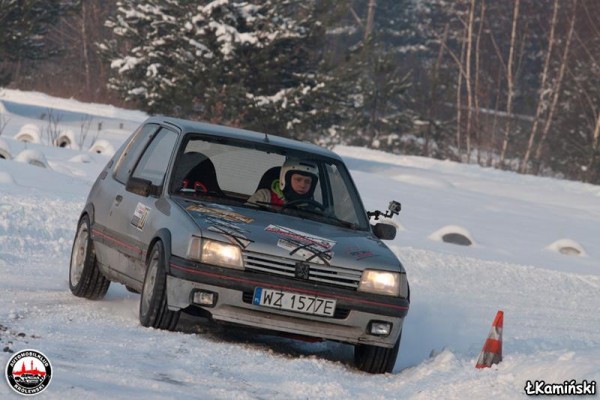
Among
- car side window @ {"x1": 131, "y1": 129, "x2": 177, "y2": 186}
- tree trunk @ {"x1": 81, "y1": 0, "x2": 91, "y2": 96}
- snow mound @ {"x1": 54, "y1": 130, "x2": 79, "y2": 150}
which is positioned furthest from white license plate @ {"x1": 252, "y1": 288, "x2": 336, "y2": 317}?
tree trunk @ {"x1": 81, "y1": 0, "x2": 91, "y2": 96}

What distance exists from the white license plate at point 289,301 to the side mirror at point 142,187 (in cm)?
150

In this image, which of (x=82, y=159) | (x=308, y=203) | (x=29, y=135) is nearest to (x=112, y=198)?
(x=308, y=203)

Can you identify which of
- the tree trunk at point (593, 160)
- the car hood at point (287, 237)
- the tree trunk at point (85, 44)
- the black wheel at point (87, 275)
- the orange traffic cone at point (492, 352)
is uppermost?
the tree trunk at point (85, 44)

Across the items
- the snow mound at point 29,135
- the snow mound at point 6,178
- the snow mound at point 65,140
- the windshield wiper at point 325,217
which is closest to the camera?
the windshield wiper at point 325,217

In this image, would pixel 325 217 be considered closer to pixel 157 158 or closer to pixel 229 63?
pixel 157 158

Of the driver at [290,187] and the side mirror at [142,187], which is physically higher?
the driver at [290,187]

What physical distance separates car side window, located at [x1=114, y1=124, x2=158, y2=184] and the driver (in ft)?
4.30

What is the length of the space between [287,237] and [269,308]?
50 cm

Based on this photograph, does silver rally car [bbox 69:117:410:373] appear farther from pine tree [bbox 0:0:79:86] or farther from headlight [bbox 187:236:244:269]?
pine tree [bbox 0:0:79:86]

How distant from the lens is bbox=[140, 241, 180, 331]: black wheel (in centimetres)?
782

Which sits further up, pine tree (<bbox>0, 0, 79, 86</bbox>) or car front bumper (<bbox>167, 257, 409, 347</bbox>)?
pine tree (<bbox>0, 0, 79, 86</bbox>)

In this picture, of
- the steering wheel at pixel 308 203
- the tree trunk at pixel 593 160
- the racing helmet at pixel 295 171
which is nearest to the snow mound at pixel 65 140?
the racing helmet at pixel 295 171

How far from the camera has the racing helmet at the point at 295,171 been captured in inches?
351

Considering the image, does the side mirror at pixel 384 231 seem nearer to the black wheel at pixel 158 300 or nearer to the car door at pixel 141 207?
the car door at pixel 141 207
